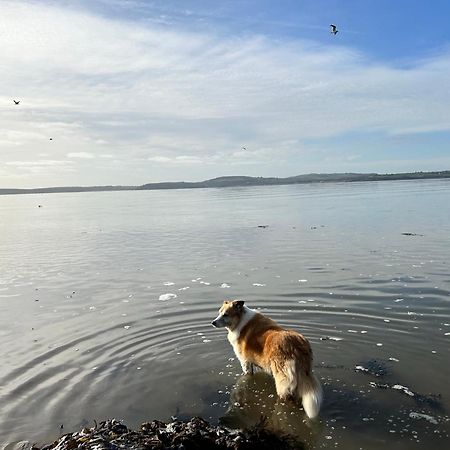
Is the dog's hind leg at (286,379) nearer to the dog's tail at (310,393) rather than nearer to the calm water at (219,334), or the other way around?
the dog's tail at (310,393)

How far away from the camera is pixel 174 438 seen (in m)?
5.55

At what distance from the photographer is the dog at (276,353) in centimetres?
654

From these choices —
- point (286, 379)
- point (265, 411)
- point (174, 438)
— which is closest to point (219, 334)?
point (265, 411)

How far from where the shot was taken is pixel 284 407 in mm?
6887

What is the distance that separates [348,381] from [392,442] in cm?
170

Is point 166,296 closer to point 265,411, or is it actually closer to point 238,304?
point 238,304

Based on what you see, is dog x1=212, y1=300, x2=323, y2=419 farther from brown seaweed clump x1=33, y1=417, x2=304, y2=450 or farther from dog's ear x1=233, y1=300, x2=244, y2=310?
brown seaweed clump x1=33, y1=417, x2=304, y2=450

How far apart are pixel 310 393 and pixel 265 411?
2.87 feet

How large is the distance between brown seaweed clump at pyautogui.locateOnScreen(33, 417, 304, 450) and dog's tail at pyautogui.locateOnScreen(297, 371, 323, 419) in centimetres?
59

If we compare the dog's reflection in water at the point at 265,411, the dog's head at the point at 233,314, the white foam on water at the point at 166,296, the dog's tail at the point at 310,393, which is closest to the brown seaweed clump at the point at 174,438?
the dog's reflection in water at the point at 265,411

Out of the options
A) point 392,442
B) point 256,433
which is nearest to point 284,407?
point 256,433

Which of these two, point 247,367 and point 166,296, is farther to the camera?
point 166,296

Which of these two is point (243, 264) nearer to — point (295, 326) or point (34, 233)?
point (295, 326)

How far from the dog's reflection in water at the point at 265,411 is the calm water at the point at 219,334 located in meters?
0.03
